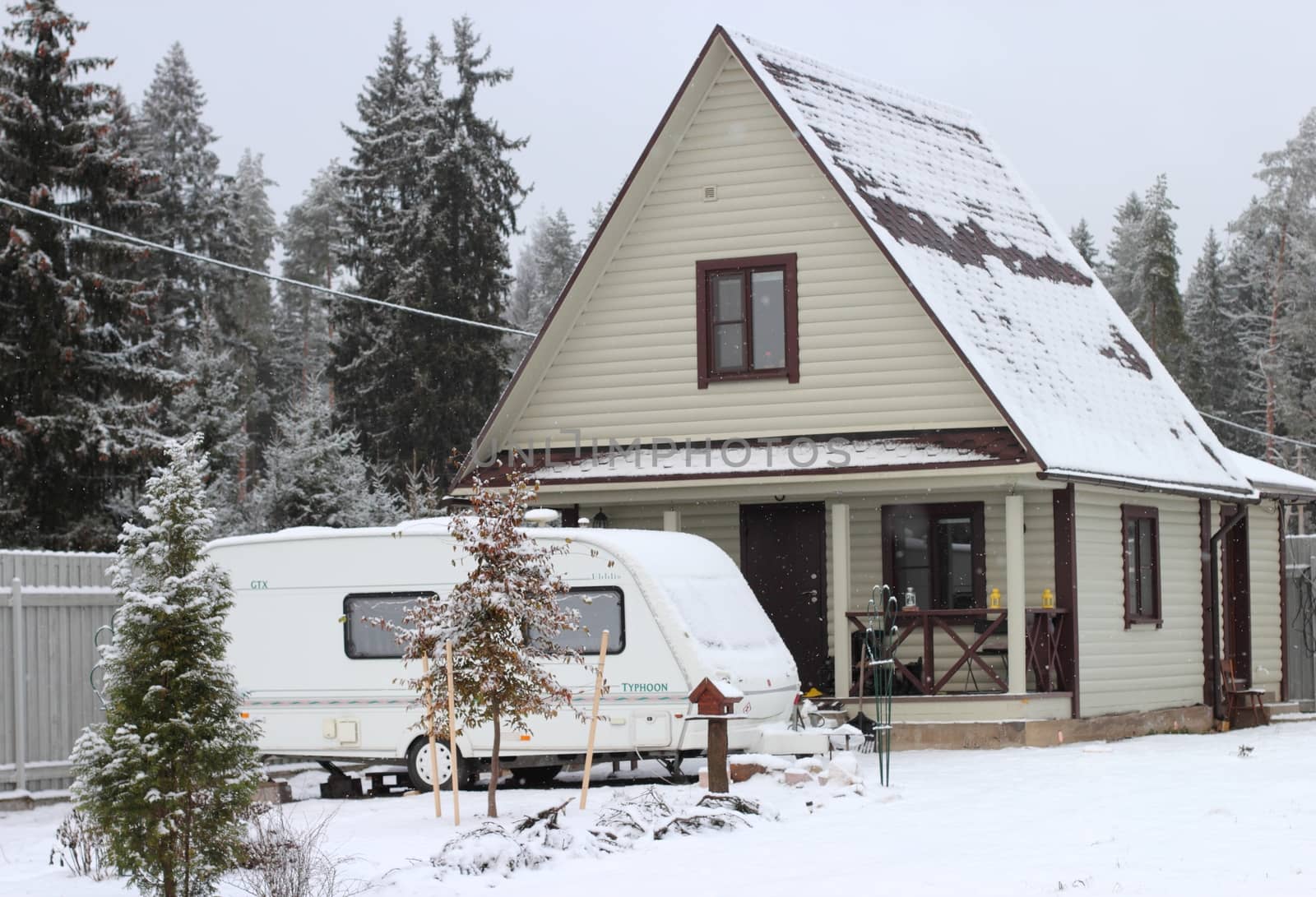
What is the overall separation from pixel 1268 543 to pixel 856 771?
12210 mm

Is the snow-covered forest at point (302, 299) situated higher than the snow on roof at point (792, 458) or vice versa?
the snow-covered forest at point (302, 299)

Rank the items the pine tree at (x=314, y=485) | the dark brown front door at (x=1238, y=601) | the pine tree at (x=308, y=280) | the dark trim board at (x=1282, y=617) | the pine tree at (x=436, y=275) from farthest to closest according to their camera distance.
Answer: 1. the pine tree at (x=308, y=280)
2. the pine tree at (x=436, y=275)
3. the pine tree at (x=314, y=485)
4. the dark trim board at (x=1282, y=617)
5. the dark brown front door at (x=1238, y=601)

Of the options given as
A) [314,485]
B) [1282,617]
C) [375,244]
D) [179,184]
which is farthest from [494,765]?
[179,184]

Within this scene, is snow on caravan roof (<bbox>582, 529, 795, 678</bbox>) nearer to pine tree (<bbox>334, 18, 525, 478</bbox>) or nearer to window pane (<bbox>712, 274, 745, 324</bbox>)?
window pane (<bbox>712, 274, 745, 324</bbox>)

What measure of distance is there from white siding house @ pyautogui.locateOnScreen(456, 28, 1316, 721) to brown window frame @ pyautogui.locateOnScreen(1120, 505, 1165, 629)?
0.05m

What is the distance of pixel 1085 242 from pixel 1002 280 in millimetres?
58121

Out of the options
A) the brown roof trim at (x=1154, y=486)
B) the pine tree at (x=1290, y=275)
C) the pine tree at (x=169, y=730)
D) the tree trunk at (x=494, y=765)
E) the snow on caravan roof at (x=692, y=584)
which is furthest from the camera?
the pine tree at (x=1290, y=275)

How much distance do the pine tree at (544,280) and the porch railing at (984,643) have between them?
144ft

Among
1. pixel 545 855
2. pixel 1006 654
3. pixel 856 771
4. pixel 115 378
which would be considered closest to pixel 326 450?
pixel 115 378

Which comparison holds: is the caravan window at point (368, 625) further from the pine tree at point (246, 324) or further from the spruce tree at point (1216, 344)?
the spruce tree at point (1216, 344)

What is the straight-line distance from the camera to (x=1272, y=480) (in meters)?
24.0

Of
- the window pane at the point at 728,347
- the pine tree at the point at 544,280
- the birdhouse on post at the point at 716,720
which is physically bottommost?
the birdhouse on post at the point at 716,720

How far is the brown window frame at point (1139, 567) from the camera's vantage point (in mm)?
20641

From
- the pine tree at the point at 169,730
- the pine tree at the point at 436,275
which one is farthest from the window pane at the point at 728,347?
the pine tree at the point at 436,275
